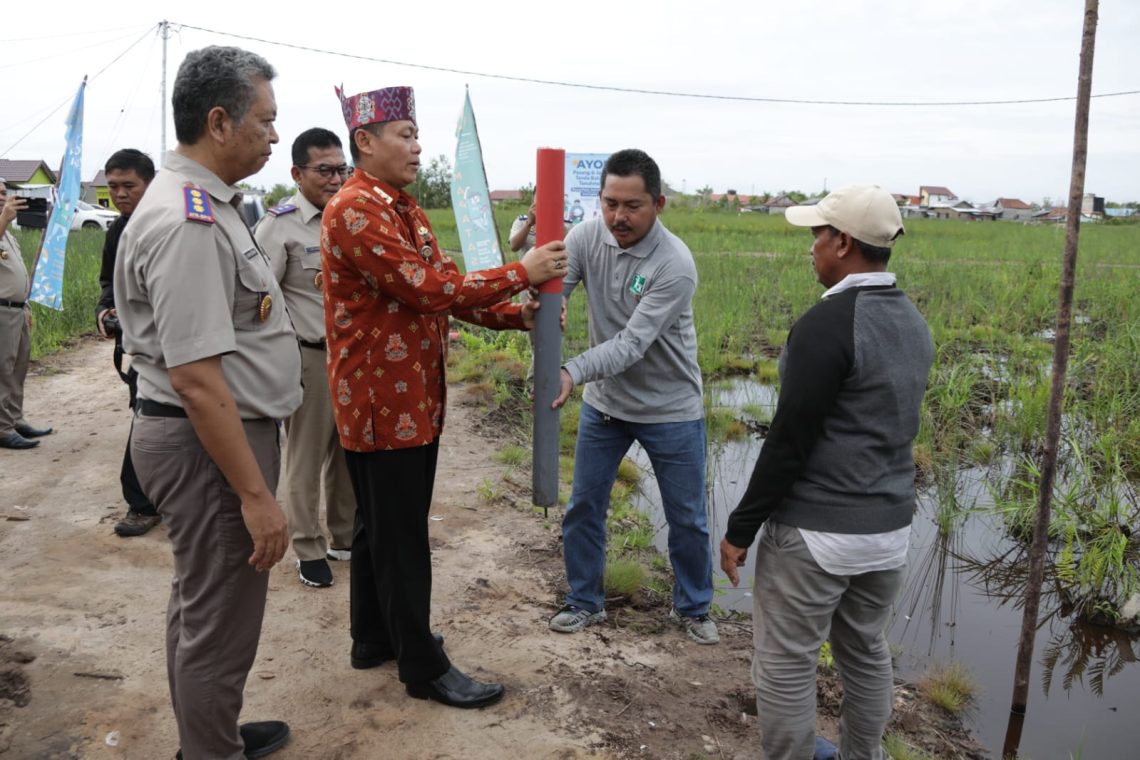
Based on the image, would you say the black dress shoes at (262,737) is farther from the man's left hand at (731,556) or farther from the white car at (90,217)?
the white car at (90,217)

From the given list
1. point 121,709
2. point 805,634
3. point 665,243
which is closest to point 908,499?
point 805,634

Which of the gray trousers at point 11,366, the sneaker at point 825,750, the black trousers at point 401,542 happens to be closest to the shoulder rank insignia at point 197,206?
the black trousers at point 401,542

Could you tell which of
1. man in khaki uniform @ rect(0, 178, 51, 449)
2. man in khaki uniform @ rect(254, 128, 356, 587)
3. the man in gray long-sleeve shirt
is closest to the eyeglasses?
man in khaki uniform @ rect(254, 128, 356, 587)

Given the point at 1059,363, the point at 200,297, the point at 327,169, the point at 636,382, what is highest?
the point at 327,169

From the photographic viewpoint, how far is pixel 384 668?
2.92 m

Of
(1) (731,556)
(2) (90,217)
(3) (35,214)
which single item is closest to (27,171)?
(2) (90,217)

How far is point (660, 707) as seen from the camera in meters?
2.78

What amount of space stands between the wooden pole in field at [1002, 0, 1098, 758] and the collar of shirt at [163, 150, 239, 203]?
2351 millimetres

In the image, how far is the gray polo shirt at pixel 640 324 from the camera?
115 inches

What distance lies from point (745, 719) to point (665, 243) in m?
1.63

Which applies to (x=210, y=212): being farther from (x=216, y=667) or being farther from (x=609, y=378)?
(x=609, y=378)

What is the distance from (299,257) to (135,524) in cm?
163

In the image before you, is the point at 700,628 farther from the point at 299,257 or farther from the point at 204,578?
the point at 299,257

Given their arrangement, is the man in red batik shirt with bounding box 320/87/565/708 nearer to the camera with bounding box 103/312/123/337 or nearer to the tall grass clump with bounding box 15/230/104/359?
the camera with bounding box 103/312/123/337
